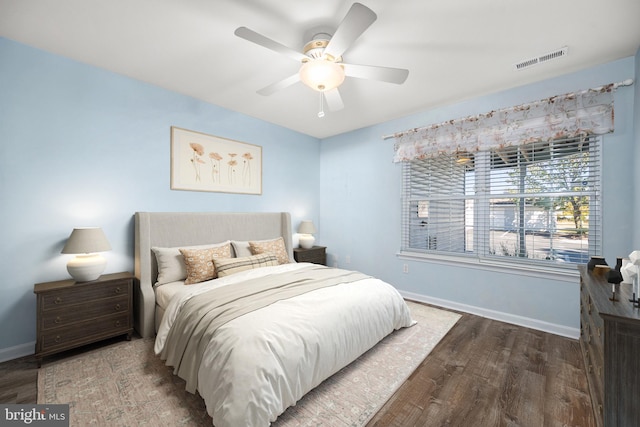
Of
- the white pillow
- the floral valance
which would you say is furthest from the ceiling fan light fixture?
the white pillow

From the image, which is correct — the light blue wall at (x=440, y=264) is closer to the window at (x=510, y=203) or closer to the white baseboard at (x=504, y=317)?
the white baseboard at (x=504, y=317)

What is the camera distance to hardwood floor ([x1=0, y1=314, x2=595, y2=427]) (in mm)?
1612

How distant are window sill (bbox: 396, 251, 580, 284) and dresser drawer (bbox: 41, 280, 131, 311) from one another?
3.34 m

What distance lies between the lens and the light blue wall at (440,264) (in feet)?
7.80

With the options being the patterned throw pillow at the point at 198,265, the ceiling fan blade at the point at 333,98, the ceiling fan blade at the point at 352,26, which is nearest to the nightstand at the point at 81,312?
the patterned throw pillow at the point at 198,265

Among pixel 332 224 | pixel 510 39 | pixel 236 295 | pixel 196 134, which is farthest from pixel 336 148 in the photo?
pixel 236 295

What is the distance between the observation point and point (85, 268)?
89.5 inches

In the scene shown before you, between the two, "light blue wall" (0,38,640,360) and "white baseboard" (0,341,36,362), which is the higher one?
"light blue wall" (0,38,640,360)

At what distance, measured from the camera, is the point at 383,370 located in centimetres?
206

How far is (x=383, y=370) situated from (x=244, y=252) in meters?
2.06

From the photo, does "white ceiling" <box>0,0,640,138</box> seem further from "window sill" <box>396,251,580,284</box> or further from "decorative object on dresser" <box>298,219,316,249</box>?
"decorative object on dresser" <box>298,219,316,249</box>

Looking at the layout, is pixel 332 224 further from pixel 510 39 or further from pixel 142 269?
pixel 510 39

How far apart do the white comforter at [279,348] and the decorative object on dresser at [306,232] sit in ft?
6.43

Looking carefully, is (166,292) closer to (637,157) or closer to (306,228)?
(306,228)
